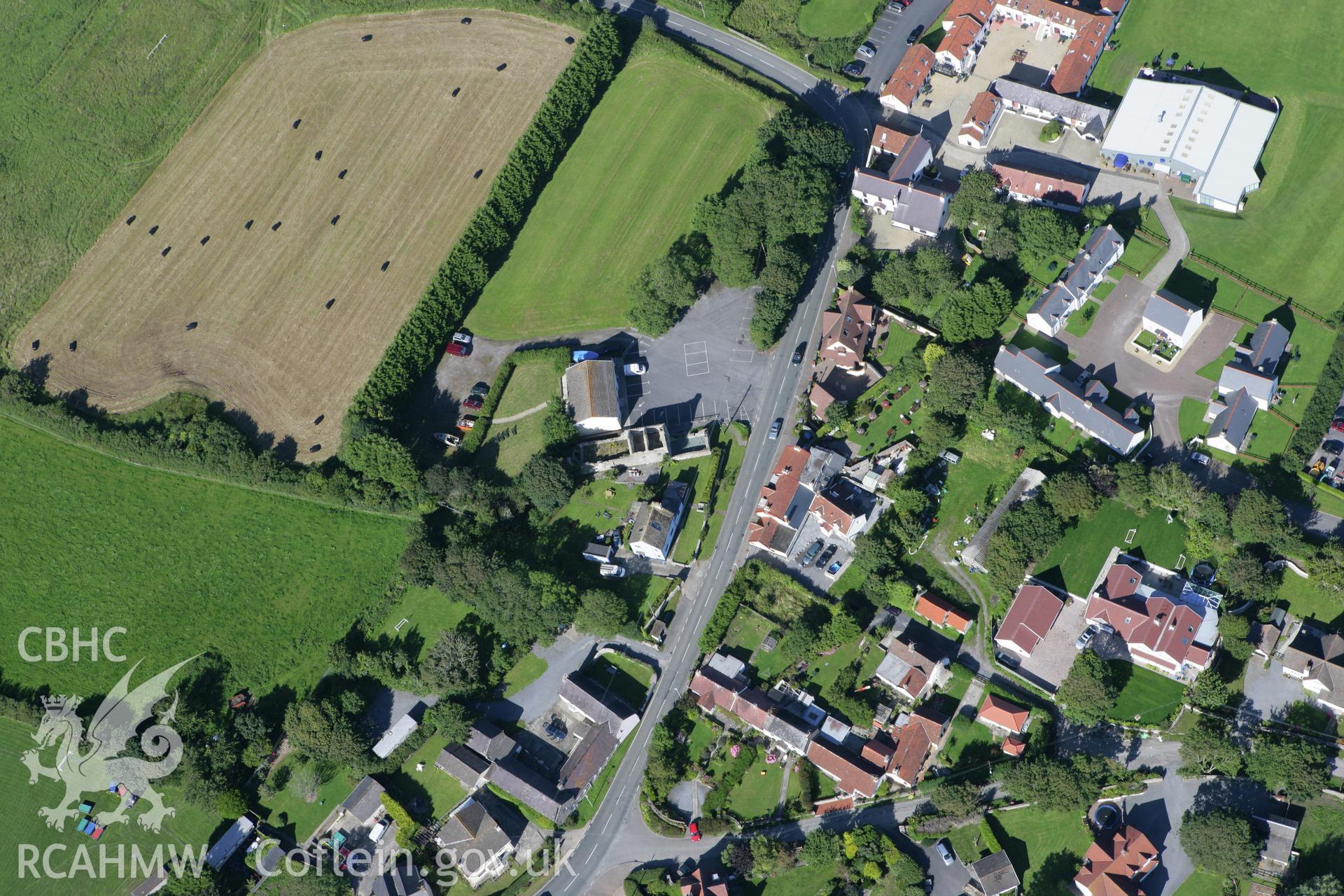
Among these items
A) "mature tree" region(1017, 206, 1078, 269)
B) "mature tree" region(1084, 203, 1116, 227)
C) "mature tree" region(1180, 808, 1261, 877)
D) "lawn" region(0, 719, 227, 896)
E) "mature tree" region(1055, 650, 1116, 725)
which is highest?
"mature tree" region(1084, 203, 1116, 227)

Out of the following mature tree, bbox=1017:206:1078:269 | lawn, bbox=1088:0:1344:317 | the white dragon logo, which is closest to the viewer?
the white dragon logo

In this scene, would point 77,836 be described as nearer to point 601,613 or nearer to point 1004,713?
point 601,613

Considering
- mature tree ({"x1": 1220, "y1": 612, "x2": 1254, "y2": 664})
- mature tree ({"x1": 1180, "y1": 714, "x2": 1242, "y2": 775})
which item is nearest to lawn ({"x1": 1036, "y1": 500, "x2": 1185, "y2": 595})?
mature tree ({"x1": 1220, "y1": 612, "x2": 1254, "y2": 664})

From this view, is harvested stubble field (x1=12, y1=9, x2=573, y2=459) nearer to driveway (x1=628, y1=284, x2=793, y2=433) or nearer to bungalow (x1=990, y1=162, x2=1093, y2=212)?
driveway (x1=628, y1=284, x2=793, y2=433)

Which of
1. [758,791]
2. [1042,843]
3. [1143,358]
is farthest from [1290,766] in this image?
[758,791]

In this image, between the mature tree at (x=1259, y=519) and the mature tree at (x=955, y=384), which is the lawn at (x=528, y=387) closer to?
the mature tree at (x=955, y=384)

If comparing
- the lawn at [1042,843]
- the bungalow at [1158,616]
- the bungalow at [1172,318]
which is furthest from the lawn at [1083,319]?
the lawn at [1042,843]

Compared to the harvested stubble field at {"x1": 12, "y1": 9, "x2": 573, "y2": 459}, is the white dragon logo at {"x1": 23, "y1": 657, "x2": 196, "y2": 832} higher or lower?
lower
